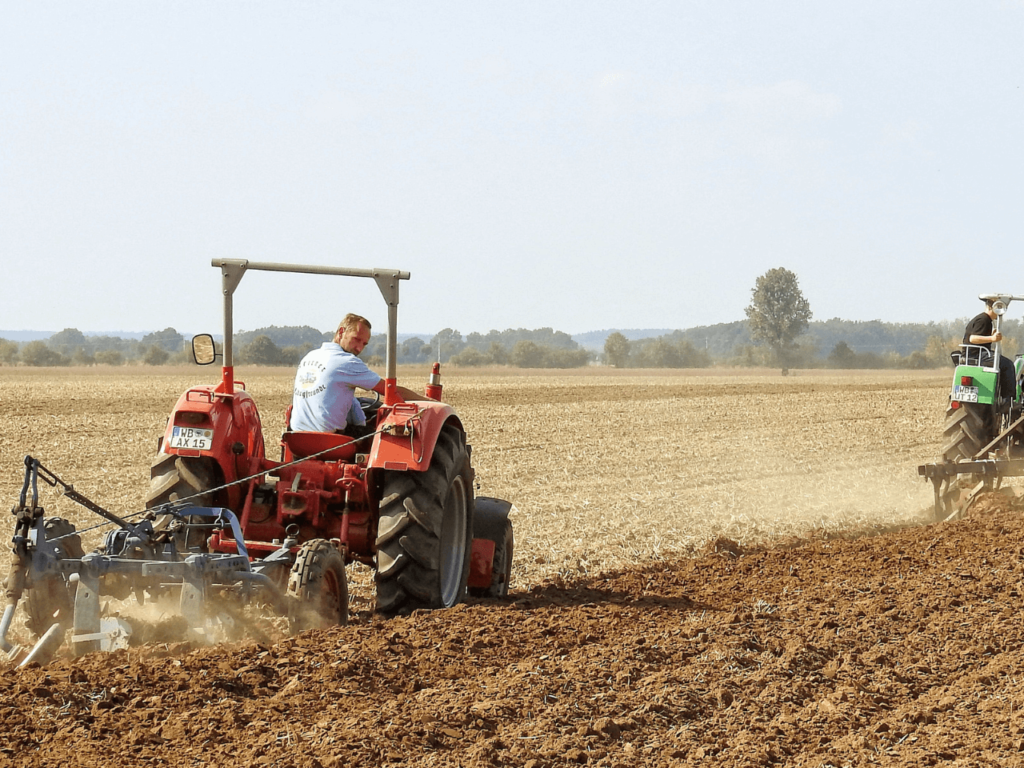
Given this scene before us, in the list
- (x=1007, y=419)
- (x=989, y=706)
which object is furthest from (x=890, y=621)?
(x=1007, y=419)

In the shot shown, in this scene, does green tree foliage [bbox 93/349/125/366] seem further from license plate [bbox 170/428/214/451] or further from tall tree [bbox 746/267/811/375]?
license plate [bbox 170/428/214/451]

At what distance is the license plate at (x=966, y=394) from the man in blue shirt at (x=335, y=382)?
625 centimetres

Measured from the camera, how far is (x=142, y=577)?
15.1 ft

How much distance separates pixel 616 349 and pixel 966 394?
68.6 meters

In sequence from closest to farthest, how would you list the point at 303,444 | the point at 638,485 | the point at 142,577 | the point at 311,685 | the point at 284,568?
1. the point at 311,685
2. the point at 142,577
3. the point at 284,568
4. the point at 303,444
5. the point at 638,485

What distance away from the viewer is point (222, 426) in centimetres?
576

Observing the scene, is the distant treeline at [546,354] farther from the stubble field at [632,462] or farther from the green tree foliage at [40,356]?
the stubble field at [632,462]

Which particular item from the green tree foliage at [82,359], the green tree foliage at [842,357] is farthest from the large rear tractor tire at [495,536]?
the green tree foliage at [842,357]

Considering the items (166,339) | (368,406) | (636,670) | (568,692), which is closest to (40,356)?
(166,339)

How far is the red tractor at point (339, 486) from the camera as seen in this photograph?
17.7ft

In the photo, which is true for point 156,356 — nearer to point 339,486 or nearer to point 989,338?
point 989,338

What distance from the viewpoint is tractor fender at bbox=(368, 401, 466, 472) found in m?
5.44

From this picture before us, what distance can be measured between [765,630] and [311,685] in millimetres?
2312

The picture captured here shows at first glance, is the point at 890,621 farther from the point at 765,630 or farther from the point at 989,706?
the point at 989,706
